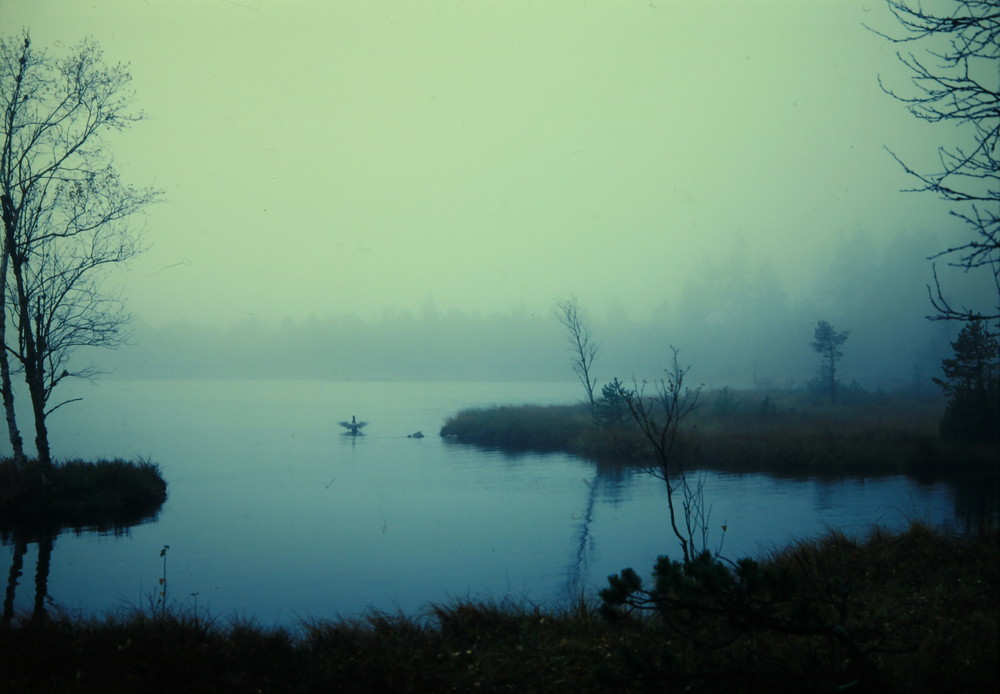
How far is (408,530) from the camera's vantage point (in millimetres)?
16469

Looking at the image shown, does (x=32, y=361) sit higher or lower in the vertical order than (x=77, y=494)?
higher

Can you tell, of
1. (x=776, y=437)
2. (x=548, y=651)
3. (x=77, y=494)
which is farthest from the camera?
(x=776, y=437)

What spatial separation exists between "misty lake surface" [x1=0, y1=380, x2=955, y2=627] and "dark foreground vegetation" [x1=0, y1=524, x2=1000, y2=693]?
1.40m

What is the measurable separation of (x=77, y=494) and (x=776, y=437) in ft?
79.6

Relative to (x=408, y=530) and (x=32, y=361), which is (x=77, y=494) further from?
(x=408, y=530)

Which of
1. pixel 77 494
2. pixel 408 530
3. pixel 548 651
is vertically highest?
pixel 548 651

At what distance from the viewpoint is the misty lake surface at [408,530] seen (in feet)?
36.0

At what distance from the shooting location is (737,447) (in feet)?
89.6

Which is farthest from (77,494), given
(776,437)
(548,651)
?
(776,437)

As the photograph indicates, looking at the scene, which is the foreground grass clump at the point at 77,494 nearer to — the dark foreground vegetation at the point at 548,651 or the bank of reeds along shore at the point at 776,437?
the dark foreground vegetation at the point at 548,651

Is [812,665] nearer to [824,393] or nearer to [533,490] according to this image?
[533,490]

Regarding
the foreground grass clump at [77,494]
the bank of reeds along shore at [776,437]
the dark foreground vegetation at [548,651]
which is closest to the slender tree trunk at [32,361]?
the foreground grass clump at [77,494]

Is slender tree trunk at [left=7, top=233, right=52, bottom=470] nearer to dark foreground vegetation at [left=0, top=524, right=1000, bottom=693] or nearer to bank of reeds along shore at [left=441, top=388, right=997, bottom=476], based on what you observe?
dark foreground vegetation at [left=0, top=524, right=1000, bottom=693]

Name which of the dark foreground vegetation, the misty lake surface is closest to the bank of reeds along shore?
the misty lake surface
